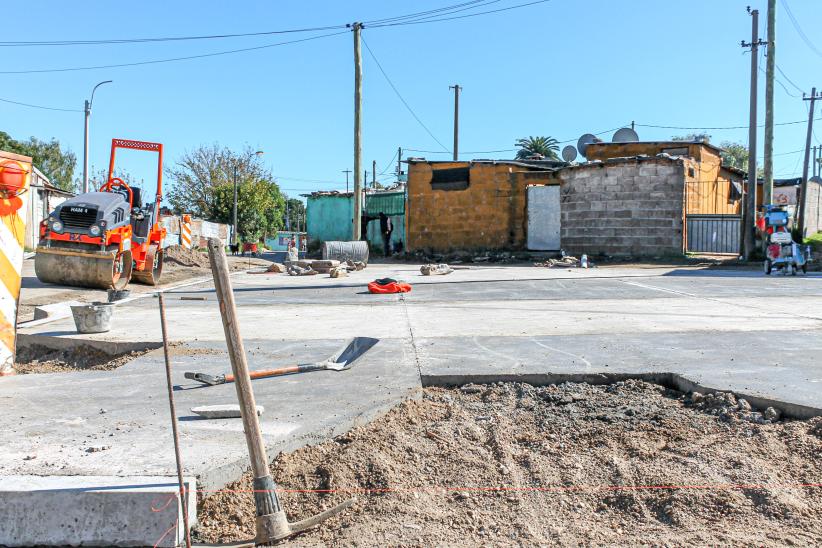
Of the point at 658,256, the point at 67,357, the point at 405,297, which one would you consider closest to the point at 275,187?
the point at 658,256

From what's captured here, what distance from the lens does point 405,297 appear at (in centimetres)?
1233

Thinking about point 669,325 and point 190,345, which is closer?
point 190,345

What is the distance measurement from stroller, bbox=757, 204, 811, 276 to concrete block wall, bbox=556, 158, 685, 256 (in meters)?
7.48

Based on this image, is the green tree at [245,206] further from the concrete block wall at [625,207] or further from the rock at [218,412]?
the rock at [218,412]

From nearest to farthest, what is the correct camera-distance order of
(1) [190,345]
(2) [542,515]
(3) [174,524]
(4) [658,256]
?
1. (3) [174,524]
2. (2) [542,515]
3. (1) [190,345]
4. (4) [658,256]

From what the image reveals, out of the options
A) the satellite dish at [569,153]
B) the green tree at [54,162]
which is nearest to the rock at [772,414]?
the satellite dish at [569,153]

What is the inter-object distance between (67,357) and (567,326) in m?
5.42

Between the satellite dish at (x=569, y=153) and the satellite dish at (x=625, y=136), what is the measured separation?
116 inches

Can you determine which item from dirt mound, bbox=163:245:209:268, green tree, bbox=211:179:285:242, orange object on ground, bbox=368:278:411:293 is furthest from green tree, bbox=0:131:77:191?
orange object on ground, bbox=368:278:411:293

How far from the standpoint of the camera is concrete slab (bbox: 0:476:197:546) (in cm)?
296

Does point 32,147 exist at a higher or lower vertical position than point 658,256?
higher

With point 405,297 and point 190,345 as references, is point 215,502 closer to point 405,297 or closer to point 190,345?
point 190,345

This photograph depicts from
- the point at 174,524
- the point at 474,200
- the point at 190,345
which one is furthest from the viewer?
the point at 474,200

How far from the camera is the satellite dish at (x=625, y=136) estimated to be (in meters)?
31.5
